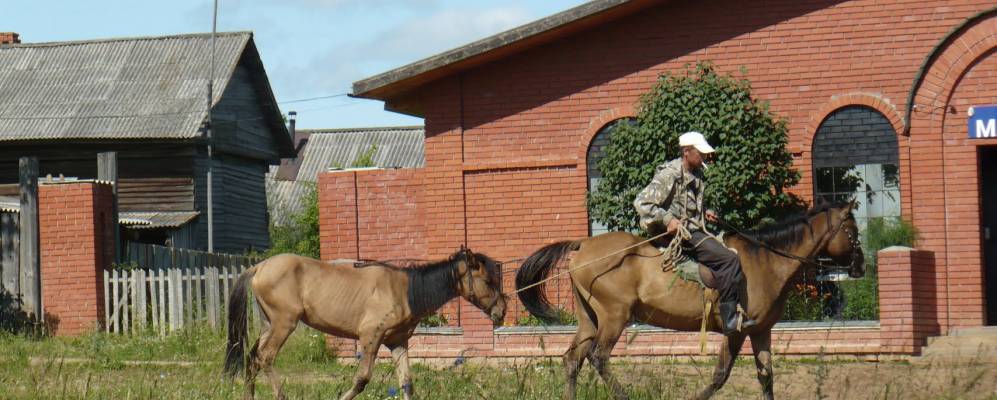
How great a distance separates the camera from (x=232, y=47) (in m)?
36.3

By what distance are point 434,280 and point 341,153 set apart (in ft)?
148

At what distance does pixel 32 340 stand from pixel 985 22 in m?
13.8

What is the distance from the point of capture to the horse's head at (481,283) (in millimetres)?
12172

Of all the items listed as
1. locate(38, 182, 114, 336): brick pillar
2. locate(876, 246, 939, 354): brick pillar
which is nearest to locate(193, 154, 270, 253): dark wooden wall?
locate(38, 182, 114, 336): brick pillar

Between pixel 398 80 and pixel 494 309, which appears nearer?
pixel 494 309

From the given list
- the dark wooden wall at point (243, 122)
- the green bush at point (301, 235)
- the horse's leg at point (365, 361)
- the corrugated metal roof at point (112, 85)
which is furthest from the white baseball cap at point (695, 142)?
the green bush at point (301, 235)

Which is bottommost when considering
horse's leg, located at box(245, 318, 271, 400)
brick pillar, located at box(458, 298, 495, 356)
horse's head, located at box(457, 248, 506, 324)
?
brick pillar, located at box(458, 298, 495, 356)

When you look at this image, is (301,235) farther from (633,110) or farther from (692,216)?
(692,216)

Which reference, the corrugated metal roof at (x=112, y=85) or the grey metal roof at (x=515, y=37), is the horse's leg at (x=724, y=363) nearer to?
the grey metal roof at (x=515, y=37)

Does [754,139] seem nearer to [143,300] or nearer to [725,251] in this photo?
[725,251]

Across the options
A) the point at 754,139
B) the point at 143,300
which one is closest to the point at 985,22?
the point at 754,139

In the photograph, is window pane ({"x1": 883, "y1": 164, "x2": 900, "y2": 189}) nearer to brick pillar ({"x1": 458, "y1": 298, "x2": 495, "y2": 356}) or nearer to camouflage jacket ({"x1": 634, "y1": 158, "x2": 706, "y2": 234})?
brick pillar ({"x1": 458, "y1": 298, "x2": 495, "y2": 356})

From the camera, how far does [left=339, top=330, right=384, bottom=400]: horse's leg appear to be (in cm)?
1084

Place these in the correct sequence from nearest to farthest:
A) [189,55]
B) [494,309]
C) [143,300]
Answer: [494,309] < [143,300] < [189,55]
